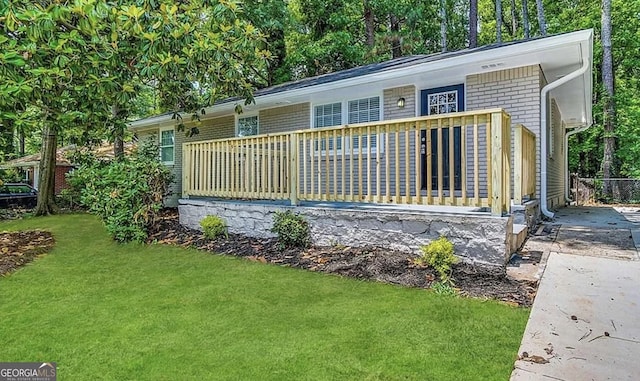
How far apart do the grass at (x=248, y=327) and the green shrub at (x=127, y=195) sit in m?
1.81

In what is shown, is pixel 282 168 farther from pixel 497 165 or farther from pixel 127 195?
pixel 497 165

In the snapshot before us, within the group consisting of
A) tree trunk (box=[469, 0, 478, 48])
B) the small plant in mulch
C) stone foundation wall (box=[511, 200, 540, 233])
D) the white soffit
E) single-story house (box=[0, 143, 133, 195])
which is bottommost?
the small plant in mulch

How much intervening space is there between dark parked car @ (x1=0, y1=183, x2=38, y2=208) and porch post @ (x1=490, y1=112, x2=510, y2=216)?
16120 millimetres

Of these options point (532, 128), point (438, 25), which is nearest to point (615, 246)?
point (532, 128)

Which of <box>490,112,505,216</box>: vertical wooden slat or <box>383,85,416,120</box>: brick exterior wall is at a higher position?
<box>383,85,416,120</box>: brick exterior wall

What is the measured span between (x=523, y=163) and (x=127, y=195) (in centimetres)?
622

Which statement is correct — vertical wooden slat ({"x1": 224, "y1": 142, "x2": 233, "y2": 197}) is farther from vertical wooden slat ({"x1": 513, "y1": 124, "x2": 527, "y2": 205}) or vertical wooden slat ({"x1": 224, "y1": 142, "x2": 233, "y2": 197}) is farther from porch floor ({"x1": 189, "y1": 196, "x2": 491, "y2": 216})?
vertical wooden slat ({"x1": 513, "y1": 124, "x2": 527, "y2": 205})

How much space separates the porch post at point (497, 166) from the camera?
389 cm

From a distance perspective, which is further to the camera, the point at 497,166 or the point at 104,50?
the point at 104,50

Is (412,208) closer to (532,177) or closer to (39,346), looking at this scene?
(532,177)

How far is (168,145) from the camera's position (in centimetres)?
1257

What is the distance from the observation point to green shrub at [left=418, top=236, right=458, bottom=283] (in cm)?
393

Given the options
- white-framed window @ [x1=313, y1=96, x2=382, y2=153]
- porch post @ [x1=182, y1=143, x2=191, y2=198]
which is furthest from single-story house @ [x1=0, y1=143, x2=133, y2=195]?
white-framed window @ [x1=313, y1=96, x2=382, y2=153]

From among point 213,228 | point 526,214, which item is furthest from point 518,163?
point 213,228
